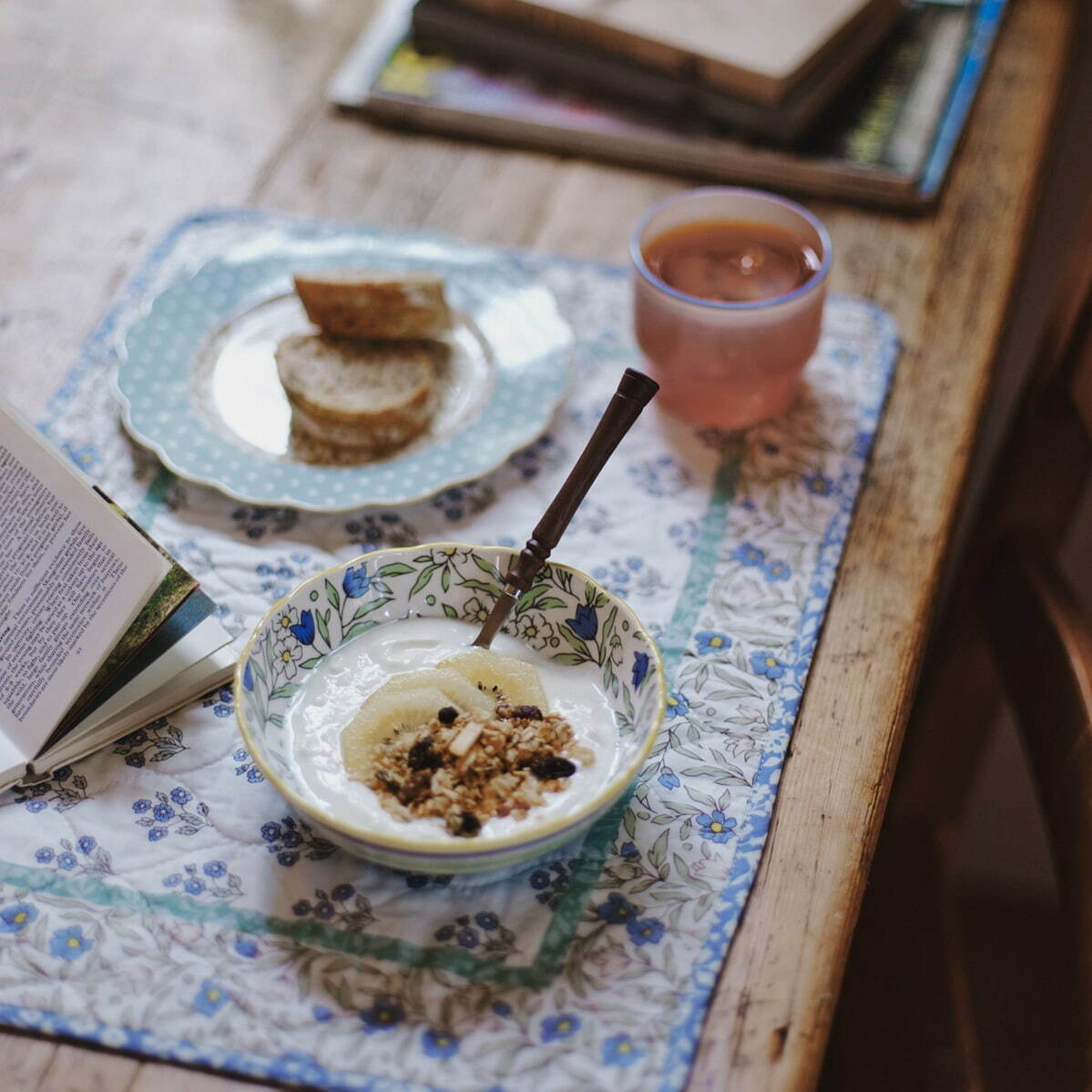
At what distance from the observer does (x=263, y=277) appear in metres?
1.08

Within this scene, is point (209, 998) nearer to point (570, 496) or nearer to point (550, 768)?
point (550, 768)

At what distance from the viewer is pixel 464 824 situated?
0.64 meters

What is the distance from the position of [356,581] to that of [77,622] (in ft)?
0.57

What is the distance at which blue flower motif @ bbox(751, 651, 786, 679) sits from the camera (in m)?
0.79

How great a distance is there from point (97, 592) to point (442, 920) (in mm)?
297

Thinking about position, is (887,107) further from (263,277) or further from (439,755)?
(439,755)

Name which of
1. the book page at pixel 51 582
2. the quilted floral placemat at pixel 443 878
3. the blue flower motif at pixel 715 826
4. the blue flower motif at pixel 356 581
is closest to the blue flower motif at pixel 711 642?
the quilted floral placemat at pixel 443 878

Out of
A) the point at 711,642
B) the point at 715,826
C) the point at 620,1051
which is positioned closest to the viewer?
the point at 620,1051

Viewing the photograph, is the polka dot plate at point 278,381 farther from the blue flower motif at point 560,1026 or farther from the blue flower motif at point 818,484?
the blue flower motif at point 560,1026

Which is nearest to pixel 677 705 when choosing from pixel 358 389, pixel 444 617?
pixel 444 617

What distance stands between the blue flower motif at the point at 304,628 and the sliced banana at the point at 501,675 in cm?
9

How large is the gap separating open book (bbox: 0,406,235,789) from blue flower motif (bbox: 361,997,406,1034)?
0.84 feet

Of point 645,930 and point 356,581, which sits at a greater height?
point 356,581

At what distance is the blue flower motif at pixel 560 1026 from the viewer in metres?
0.61
